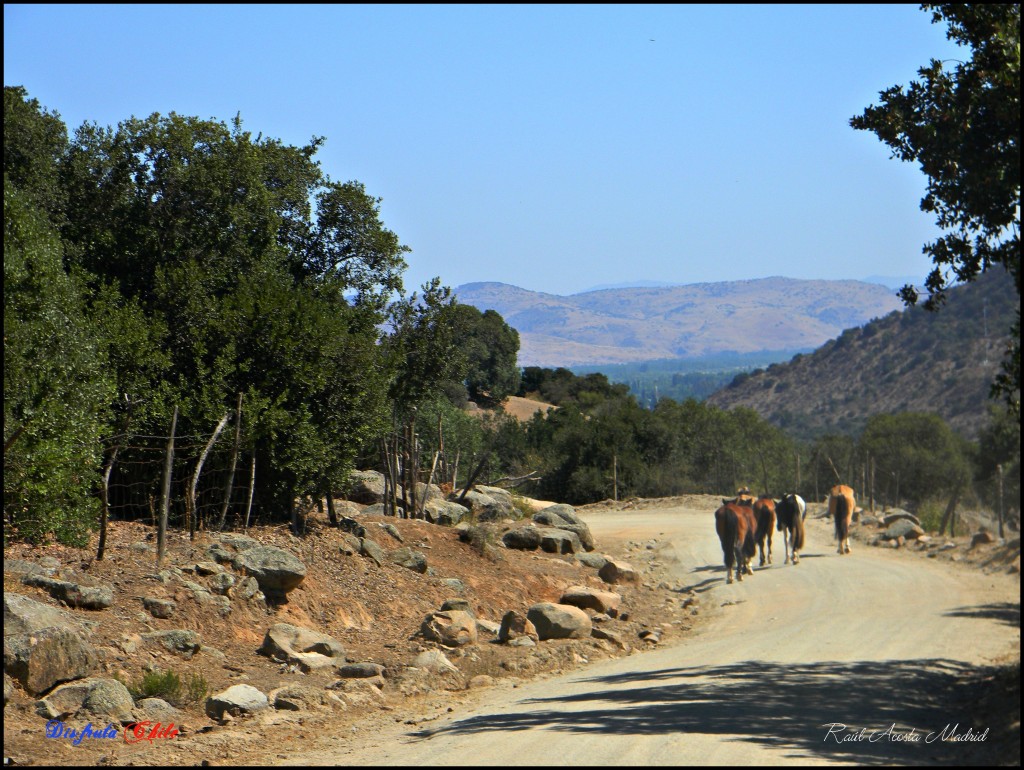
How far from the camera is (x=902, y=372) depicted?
82.9 m

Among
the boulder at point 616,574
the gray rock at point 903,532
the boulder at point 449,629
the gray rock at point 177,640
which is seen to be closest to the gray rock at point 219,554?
the gray rock at point 177,640

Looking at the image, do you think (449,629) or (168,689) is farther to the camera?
(449,629)

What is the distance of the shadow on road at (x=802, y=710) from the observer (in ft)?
31.2

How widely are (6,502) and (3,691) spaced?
458 cm

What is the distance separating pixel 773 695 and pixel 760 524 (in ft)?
46.6

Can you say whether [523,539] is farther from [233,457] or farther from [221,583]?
[221,583]

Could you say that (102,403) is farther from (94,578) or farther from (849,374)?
(849,374)

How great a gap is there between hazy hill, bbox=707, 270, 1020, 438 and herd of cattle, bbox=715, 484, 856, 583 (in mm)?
37954

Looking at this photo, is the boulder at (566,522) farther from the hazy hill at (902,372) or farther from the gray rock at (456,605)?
the hazy hill at (902,372)

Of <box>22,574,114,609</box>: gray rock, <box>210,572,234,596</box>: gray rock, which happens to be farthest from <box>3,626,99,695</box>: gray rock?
<box>210,572,234,596</box>: gray rock

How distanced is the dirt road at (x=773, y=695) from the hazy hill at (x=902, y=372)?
45.3 metres

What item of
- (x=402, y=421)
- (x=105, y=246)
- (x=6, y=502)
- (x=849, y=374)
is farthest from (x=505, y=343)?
(x=6, y=502)

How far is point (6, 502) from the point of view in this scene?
15227 millimetres

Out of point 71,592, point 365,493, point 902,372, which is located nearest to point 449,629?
point 71,592
